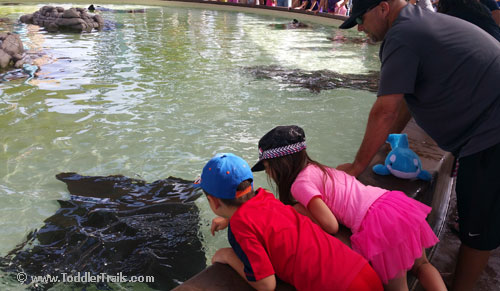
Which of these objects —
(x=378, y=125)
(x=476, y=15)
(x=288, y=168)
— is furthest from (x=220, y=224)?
(x=476, y=15)

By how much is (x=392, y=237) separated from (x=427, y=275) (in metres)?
0.31

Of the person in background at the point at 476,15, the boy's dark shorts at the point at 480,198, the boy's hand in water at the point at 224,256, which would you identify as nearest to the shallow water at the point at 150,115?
the boy's hand in water at the point at 224,256

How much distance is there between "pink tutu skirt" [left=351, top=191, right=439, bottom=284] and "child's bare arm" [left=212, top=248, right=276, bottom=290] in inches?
A: 21.6

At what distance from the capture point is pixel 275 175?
211 centimetres

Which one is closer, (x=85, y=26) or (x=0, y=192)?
(x=0, y=192)

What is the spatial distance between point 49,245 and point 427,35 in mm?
3045

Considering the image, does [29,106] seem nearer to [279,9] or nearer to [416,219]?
[416,219]

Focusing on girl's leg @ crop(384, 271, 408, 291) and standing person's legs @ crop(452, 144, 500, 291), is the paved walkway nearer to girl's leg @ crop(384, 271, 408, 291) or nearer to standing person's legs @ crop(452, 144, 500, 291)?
standing person's legs @ crop(452, 144, 500, 291)

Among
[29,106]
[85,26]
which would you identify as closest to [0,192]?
[29,106]

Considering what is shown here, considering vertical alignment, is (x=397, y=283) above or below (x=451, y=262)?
above

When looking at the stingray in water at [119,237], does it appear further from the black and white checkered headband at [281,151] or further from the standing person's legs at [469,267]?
the standing person's legs at [469,267]

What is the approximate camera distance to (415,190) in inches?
101

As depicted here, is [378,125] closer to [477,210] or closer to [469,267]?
[477,210]

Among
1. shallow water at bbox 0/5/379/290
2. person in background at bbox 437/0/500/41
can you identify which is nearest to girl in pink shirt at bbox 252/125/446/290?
shallow water at bbox 0/5/379/290
